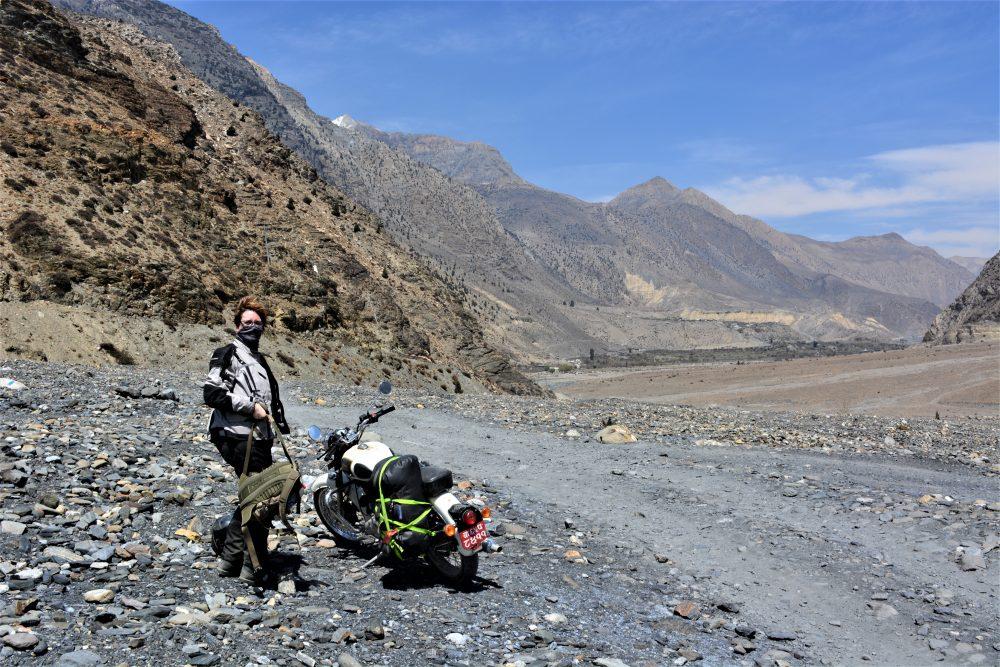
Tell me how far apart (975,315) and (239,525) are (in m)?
128

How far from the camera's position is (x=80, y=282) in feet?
74.8

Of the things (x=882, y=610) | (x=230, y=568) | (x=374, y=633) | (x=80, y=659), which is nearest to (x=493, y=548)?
(x=374, y=633)

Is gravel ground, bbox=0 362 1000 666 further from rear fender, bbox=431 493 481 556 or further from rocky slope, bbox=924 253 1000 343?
rocky slope, bbox=924 253 1000 343

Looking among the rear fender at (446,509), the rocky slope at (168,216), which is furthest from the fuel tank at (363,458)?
the rocky slope at (168,216)

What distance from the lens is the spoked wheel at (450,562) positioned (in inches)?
247

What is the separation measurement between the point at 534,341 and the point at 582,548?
11697 cm

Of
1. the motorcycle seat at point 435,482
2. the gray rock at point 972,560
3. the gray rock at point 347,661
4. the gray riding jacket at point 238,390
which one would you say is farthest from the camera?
the gray rock at point 972,560

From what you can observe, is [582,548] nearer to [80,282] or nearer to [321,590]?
[321,590]

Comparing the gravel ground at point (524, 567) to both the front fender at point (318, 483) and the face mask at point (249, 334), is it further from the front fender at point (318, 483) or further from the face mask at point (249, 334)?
the face mask at point (249, 334)

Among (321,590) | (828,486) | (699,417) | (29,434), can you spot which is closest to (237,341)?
(321,590)

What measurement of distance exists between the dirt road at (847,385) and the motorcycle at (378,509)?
4110 centimetres

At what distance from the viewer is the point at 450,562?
641 centimetres

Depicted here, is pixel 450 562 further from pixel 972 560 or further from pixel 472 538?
pixel 972 560

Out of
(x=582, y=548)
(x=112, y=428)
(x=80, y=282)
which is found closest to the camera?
(x=582, y=548)
